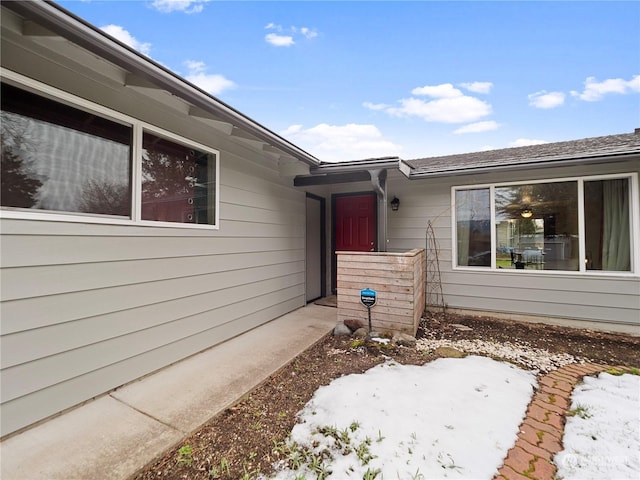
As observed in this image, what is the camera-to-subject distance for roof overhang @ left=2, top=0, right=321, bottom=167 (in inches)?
54.5

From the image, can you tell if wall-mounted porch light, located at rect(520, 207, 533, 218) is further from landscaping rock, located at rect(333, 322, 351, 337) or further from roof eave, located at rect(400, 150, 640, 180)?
landscaping rock, located at rect(333, 322, 351, 337)

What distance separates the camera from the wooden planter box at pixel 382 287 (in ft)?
11.3

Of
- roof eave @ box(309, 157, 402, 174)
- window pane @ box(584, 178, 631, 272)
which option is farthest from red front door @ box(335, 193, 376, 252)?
window pane @ box(584, 178, 631, 272)

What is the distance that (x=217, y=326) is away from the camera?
10.9 ft

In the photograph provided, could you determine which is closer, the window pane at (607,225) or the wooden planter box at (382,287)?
the wooden planter box at (382,287)

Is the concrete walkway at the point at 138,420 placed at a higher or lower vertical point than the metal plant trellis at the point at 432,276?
lower

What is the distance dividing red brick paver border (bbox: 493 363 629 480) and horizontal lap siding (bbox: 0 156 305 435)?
9.32 ft

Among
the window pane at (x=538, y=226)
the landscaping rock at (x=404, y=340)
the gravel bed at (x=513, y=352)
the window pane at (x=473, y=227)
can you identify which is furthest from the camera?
the window pane at (x=473, y=227)

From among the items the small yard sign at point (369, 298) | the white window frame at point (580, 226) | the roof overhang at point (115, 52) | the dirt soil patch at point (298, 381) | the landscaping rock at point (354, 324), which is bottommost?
the dirt soil patch at point (298, 381)

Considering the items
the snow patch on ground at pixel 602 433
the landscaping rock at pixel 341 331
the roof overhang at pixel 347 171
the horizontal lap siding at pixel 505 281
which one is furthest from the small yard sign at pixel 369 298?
the snow patch on ground at pixel 602 433

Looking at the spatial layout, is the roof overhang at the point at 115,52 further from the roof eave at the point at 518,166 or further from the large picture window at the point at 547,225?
the large picture window at the point at 547,225

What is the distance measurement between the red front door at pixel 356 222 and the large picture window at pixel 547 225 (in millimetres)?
1601

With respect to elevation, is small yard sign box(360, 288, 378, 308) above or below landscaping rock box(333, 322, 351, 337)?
above

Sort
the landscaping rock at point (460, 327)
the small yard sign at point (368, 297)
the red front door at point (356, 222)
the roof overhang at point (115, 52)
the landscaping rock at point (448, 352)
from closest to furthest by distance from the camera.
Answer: the roof overhang at point (115, 52) → the landscaping rock at point (448, 352) → the small yard sign at point (368, 297) → the landscaping rock at point (460, 327) → the red front door at point (356, 222)
